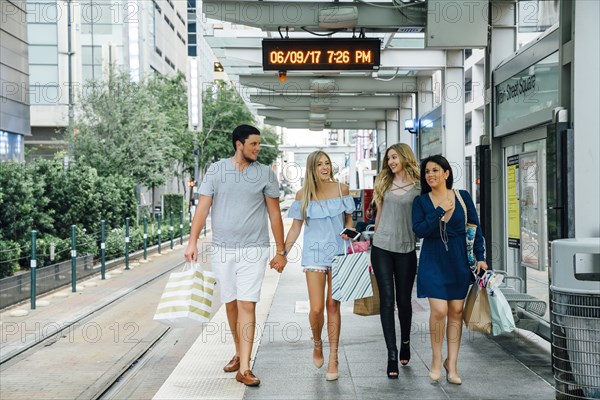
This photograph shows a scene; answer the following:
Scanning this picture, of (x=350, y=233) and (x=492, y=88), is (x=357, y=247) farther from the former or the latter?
(x=492, y=88)

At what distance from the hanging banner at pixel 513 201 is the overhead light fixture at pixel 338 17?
296 cm

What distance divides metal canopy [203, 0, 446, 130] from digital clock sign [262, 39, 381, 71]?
0.74 ft

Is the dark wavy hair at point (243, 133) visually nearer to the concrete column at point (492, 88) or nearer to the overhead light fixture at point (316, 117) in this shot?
the concrete column at point (492, 88)

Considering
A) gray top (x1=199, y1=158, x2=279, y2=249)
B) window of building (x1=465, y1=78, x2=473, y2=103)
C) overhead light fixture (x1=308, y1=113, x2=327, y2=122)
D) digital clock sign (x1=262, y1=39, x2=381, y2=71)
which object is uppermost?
window of building (x1=465, y1=78, x2=473, y2=103)

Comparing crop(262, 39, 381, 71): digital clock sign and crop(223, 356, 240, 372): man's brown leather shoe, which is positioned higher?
crop(262, 39, 381, 71): digital clock sign

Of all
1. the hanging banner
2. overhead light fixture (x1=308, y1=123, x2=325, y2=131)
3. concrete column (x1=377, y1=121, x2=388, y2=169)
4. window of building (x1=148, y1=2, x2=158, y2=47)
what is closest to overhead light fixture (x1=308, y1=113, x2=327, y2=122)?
overhead light fixture (x1=308, y1=123, x2=325, y2=131)

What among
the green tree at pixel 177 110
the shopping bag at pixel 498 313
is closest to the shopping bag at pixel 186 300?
the shopping bag at pixel 498 313

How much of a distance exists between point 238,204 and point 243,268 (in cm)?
49

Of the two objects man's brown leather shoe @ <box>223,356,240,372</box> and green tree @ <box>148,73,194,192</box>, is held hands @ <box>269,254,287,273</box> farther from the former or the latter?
green tree @ <box>148,73,194,192</box>

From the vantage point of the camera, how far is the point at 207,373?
22.6 feet

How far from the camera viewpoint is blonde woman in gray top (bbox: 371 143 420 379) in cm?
643

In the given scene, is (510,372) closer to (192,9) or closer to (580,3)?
(580,3)

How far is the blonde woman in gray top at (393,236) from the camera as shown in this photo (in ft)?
21.1

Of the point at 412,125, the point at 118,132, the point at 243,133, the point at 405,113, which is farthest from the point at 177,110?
the point at 243,133
